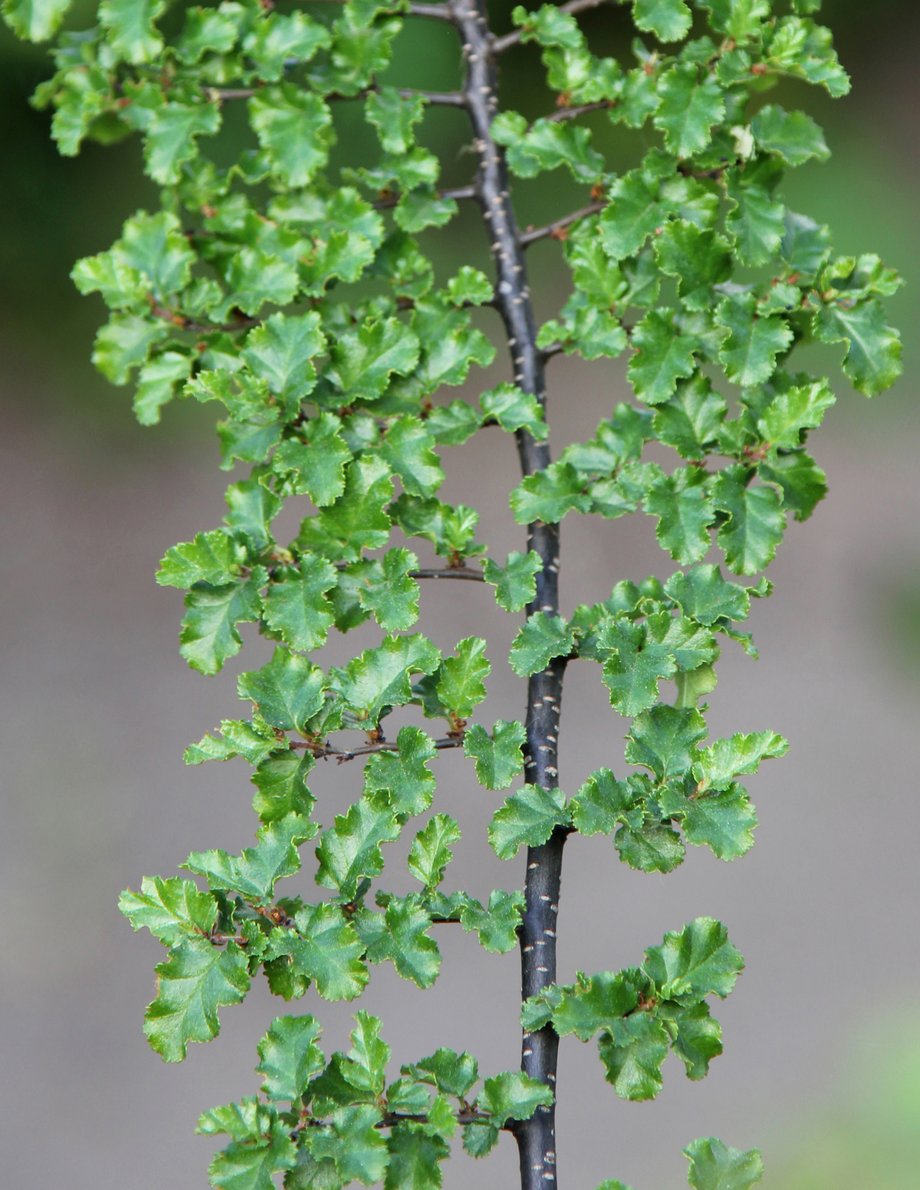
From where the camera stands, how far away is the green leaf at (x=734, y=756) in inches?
27.5

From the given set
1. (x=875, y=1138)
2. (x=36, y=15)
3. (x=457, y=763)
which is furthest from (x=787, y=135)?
(x=457, y=763)

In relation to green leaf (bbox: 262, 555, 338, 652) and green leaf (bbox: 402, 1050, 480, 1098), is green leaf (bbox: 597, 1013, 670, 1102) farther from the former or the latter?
green leaf (bbox: 262, 555, 338, 652)

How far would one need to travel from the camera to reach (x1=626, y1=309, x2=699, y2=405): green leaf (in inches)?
30.9

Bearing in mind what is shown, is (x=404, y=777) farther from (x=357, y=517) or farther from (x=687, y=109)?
(x=687, y=109)

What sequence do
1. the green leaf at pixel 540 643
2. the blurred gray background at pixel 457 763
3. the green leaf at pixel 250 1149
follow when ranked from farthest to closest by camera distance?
the blurred gray background at pixel 457 763
the green leaf at pixel 540 643
the green leaf at pixel 250 1149

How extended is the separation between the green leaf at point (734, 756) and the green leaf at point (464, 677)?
128 mm

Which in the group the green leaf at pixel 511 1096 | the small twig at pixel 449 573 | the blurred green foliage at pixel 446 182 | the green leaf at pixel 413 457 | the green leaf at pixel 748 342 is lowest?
the green leaf at pixel 511 1096

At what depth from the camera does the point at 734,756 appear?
27.6 inches

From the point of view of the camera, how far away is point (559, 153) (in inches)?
33.8

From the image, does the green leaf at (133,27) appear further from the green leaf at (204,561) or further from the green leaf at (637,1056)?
the green leaf at (637,1056)

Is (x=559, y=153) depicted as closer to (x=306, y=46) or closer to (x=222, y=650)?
(x=306, y=46)

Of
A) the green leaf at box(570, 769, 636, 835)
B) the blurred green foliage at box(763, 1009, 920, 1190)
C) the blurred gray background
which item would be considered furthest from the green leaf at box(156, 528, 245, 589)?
the blurred gray background

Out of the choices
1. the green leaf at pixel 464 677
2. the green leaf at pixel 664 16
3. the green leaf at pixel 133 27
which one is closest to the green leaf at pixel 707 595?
the green leaf at pixel 464 677

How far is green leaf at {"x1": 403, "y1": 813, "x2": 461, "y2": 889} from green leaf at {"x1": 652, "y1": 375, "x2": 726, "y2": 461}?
9.9 inches
